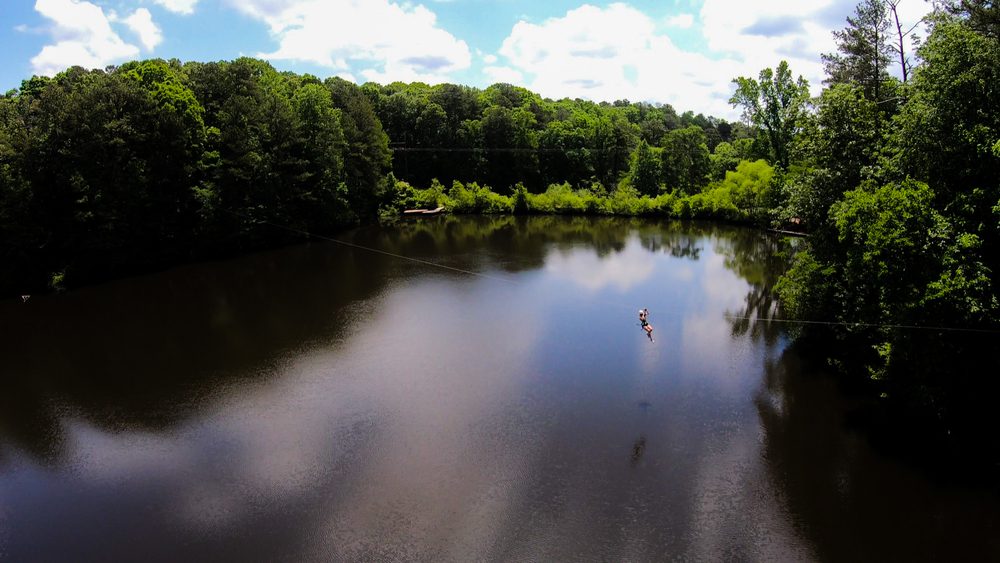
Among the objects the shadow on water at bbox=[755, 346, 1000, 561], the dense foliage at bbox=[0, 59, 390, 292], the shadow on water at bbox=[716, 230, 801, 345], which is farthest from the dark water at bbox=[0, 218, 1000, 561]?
the dense foliage at bbox=[0, 59, 390, 292]

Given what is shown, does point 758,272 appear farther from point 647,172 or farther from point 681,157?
point 681,157

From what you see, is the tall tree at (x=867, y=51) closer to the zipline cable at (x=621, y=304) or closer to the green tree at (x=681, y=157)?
the zipline cable at (x=621, y=304)

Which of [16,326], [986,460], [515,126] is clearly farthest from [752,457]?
[515,126]

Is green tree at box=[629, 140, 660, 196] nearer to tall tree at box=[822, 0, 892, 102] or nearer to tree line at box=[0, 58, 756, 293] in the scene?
tree line at box=[0, 58, 756, 293]

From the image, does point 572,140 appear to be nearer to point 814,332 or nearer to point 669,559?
point 814,332

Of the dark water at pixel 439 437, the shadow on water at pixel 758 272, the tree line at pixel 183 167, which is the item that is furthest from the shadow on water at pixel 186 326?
the shadow on water at pixel 758 272

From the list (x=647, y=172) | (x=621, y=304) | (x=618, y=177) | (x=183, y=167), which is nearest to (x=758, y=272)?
(x=621, y=304)

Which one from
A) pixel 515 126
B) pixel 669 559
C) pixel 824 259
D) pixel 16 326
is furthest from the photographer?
pixel 515 126

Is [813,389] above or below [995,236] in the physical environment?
below
